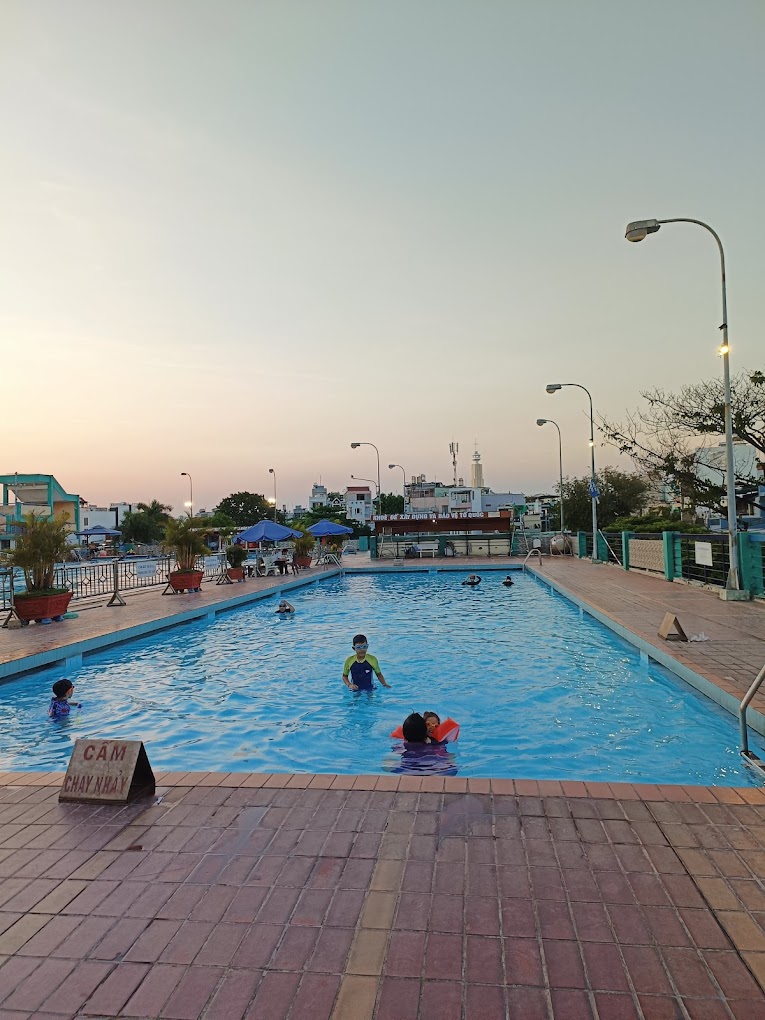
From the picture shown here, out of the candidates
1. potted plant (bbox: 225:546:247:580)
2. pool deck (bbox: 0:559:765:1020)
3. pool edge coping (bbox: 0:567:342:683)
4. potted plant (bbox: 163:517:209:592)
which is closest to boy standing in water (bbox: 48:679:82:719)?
pool edge coping (bbox: 0:567:342:683)

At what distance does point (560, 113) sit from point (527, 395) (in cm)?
2870

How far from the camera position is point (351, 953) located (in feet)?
7.61

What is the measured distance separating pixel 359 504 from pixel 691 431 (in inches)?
3828

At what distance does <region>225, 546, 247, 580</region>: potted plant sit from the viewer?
20891 mm

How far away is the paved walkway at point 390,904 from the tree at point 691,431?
1858cm

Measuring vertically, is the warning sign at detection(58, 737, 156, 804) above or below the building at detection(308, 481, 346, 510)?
below

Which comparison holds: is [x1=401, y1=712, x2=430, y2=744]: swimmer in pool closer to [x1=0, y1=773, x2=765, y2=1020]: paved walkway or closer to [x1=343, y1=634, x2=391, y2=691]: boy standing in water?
[x1=0, y1=773, x2=765, y2=1020]: paved walkway

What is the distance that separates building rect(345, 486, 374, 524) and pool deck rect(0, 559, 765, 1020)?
106 m

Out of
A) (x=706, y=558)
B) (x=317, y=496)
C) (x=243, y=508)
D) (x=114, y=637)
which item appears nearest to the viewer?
(x=114, y=637)

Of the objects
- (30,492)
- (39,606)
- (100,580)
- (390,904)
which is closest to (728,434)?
(390,904)

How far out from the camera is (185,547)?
1755 cm

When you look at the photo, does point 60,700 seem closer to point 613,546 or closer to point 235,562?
point 235,562

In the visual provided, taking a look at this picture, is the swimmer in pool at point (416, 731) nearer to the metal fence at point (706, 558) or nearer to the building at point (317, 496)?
the metal fence at point (706, 558)

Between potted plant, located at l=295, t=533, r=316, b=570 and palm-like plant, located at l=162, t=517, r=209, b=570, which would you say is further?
potted plant, located at l=295, t=533, r=316, b=570
